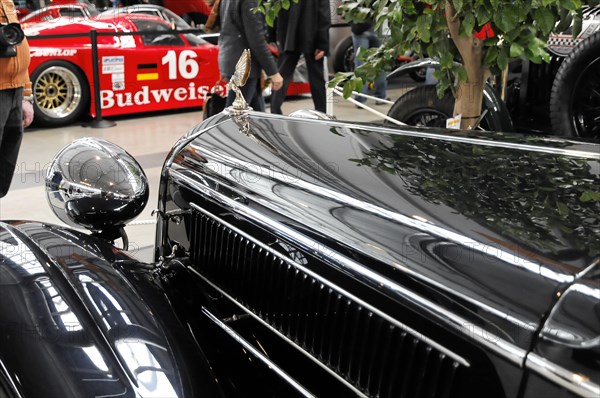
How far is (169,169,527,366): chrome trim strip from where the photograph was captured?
843mm

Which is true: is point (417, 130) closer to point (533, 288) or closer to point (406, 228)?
point (406, 228)

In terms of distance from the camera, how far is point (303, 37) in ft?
18.1

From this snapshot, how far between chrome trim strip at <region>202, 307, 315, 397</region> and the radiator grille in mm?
66

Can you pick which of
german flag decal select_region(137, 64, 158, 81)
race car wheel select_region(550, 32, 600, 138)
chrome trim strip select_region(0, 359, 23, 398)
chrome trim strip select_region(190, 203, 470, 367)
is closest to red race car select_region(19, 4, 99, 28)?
german flag decal select_region(137, 64, 158, 81)

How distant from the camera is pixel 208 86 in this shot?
7480mm

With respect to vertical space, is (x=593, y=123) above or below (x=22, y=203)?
above

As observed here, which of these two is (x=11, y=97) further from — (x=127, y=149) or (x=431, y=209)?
(x=127, y=149)

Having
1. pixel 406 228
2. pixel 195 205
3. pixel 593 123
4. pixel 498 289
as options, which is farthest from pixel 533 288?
pixel 593 123

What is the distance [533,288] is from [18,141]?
109 inches

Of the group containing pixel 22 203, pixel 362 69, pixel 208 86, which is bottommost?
pixel 22 203

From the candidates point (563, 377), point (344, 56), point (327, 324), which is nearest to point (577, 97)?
point (327, 324)

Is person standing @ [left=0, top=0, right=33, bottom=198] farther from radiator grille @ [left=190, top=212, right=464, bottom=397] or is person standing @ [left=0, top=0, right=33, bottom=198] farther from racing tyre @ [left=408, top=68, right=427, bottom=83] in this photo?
racing tyre @ [left=408, top=68, right=427, bottom=83]

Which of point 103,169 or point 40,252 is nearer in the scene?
point 40,252

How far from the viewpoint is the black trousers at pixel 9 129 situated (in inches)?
112
